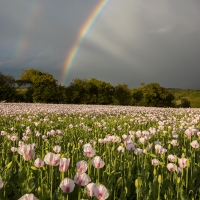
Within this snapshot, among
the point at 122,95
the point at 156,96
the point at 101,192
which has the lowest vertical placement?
the point at 101,192

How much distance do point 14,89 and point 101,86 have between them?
44.3ft

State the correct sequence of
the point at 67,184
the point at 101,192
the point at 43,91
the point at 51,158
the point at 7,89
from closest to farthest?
the point at 101,192 → the point at 67,184 → the point at 51,158 → the point at 7,89 → the point at 43,91

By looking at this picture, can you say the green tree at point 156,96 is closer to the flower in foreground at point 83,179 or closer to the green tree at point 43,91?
the green tree at point 43,91

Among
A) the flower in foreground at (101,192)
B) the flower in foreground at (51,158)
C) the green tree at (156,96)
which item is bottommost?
the flower in foreground at (101,192)

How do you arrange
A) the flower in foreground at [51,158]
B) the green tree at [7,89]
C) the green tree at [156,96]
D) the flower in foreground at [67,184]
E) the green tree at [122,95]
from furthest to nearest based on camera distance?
the green tree at [156,96] → the green tree at [122,95] → the green tree at [7,89] → the flower in foreground at [51,158] → the flower in foreground at [67,184]

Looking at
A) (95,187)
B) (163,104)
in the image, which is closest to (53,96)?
(163,104)

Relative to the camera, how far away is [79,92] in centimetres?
3959

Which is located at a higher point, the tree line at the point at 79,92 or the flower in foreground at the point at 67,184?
the tree line at the point at 79,92

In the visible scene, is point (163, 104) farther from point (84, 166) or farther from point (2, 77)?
point (84, 166)

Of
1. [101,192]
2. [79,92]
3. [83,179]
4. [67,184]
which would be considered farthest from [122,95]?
[101,192]

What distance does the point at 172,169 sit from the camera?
2.92m

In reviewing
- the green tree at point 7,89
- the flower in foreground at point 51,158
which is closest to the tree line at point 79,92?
the green tree at point 7,89

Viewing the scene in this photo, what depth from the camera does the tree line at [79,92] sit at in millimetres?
34719

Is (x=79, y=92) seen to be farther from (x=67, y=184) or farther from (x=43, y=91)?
(x=67, y=184)
